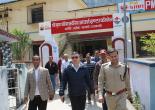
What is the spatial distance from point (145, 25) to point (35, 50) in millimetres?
9860

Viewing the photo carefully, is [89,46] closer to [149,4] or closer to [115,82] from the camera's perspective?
[149,4]

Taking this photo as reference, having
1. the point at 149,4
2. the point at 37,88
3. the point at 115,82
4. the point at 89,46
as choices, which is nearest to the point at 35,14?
the point at 89,46

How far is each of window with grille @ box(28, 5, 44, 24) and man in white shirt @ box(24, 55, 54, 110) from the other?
2453 centimetres

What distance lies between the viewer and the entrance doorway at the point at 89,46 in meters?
30.4

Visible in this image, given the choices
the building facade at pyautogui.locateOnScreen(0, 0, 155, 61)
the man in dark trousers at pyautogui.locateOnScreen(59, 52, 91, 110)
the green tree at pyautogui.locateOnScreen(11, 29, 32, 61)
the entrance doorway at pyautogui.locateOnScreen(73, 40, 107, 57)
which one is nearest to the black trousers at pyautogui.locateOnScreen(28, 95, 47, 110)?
the man in dark trousers at pyautogui.locateOnScreen(59, 52, 91, 110)

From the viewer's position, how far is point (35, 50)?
33219mm

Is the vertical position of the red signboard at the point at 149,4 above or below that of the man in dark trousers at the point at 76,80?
above

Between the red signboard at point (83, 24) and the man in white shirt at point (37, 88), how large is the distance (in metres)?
12.9

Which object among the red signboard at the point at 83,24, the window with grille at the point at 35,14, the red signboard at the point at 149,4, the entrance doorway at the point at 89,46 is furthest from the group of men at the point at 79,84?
the window with grille at the point at 35,14

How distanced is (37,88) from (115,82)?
221 centimetres

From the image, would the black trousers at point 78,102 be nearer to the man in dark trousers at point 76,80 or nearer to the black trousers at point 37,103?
the man in dark trousers at point 76,80

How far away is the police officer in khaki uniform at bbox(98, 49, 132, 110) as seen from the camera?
7695 millimetres

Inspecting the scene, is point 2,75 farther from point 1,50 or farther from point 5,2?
point 5,2

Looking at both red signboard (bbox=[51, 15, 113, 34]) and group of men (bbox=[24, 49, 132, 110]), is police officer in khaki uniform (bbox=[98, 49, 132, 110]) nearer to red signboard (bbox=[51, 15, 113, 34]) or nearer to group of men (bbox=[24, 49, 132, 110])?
group of men (bbox=[24, 49, 132, 110])
